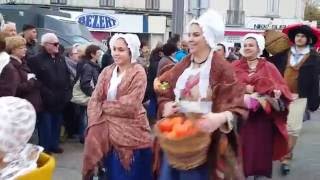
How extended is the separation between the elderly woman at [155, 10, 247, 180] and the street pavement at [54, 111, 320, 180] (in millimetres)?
2965

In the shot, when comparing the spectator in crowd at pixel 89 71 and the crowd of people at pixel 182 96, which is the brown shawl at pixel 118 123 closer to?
the crowd of people at pixel 182 96

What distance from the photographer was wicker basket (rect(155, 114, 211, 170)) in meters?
3.72

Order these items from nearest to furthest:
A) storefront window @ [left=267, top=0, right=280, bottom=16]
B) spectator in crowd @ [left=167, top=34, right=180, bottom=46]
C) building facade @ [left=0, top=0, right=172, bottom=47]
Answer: spectator in crowd @ [left=167, top=34, right=180, bottom=46]
building facade @ [left=0, top=0, right=172, bottom=47]
storefront window @ [left=267, top=0, right=280, bottom=16]

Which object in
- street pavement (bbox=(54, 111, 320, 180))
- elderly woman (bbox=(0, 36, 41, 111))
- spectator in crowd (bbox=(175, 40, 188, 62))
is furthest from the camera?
spectator in crowd (bbox=(175, 40, 188, 62))

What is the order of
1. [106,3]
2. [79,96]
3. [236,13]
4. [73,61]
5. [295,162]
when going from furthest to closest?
1. [236,13]
2. [106,3]
3. [73,61]
4. [79,96]
5. [295,162]

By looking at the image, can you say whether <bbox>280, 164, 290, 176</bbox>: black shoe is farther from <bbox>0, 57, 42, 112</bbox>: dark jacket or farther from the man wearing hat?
<bbox>0, 57, 42, 112</bbox>: dark jacket

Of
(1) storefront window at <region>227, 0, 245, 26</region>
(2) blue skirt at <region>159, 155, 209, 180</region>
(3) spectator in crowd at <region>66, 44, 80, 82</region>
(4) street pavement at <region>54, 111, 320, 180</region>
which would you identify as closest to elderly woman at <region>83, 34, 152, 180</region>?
(2) blue skirt at <region>159, 155, 209, 180</region>

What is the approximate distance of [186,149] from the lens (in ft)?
12.3

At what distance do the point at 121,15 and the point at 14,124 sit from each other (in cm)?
2883

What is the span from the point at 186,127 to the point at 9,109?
51.8 inches

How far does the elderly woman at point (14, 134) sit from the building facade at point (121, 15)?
88.7 ft

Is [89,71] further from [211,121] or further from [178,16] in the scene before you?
[211,121]

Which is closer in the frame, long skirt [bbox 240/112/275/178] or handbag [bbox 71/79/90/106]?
long skirt [bbox 240/112/275/178]

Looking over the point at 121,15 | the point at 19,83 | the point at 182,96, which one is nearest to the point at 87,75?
the point at 19,83
